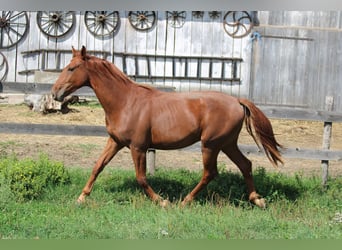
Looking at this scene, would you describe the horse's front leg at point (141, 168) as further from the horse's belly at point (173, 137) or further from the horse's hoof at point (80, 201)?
the horse's hoof at point (80, 201)

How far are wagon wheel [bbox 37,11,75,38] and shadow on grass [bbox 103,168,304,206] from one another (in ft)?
20.2

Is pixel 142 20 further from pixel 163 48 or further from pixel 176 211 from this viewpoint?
pixel 176 211

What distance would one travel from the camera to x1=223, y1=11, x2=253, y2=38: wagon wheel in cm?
1140

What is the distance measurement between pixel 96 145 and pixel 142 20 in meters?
4.05

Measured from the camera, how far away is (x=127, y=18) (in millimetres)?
11320

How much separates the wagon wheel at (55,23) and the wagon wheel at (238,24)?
3.86 meters

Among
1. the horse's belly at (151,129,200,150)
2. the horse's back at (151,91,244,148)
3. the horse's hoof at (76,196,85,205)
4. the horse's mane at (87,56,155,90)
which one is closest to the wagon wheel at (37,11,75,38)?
the horse's mane at (87,56,155,90)

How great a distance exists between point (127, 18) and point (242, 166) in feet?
22.0

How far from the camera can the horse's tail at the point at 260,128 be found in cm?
560

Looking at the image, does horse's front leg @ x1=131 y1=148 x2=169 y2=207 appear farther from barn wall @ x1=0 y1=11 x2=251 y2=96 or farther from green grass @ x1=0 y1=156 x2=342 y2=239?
barn wall @ x1=0 y1=11 x2=251 y2=96

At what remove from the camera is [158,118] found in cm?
551

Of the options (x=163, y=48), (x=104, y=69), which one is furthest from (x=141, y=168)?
(x=163, y=48)

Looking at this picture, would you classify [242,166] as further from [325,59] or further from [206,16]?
[325,59]

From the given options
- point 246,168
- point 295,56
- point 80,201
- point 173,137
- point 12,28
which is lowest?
point 80,201
